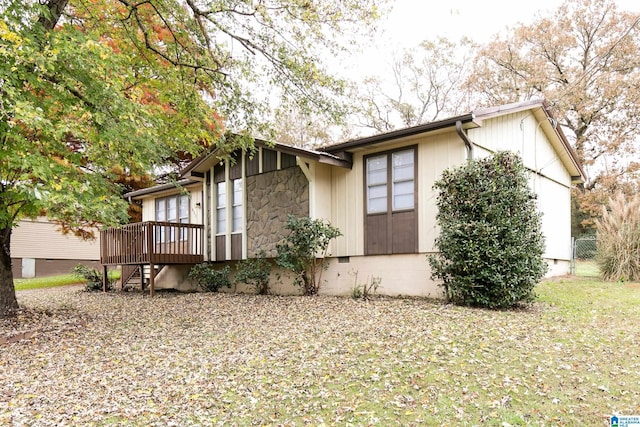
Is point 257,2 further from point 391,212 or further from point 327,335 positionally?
point 327,335

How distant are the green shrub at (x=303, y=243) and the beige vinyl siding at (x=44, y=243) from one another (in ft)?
45.2

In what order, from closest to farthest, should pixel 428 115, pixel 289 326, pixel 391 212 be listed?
pixel 289 326 < pixel 391 212 < pixel 428 115

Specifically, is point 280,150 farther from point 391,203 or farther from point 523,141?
point 523,141

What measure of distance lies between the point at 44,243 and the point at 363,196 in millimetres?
18413

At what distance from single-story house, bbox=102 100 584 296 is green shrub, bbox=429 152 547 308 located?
33.2 inches

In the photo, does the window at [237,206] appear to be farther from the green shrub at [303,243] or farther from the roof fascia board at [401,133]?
the roof fascia board at [401,133]

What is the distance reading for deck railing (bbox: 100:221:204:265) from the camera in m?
11.6

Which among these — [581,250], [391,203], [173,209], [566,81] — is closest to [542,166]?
[581,250]

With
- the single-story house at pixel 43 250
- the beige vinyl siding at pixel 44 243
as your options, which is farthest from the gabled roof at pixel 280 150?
the single-story house at pixel 43 250

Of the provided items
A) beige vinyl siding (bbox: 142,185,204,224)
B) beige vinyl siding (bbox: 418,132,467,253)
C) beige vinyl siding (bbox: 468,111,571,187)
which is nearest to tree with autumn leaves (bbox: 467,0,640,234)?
beige vinyl siding (bbox: 468,111,571,187)

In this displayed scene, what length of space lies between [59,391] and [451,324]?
4750 millimetres

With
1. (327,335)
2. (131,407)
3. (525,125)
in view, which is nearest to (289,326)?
(327,335)

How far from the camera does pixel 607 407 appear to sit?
3773 millimetres

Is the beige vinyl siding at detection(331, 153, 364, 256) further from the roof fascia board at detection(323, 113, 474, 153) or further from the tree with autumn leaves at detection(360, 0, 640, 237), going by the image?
the tree with autumn leaves at detection(360, 0, 640, 237)
